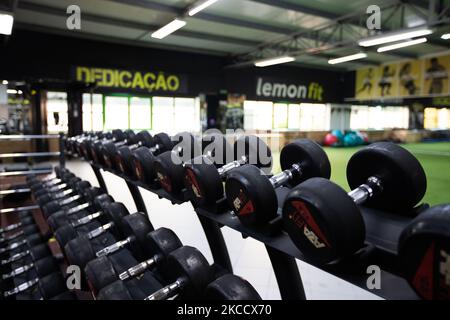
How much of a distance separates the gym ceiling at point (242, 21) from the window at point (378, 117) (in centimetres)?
470

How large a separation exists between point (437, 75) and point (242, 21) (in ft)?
19.6

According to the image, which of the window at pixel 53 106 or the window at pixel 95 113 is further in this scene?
the window at pixel 95 113

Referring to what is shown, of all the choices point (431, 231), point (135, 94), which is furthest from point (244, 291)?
point (135, 94)

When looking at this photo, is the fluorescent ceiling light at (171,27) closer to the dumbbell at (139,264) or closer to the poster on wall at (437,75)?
the dumbbell at (139,264)

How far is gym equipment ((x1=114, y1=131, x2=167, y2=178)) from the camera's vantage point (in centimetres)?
202

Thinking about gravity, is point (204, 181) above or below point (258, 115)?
below

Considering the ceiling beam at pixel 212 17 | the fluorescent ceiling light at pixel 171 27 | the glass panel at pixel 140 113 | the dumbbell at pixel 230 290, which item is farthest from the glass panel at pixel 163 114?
the dumbbell at pixel 230 290

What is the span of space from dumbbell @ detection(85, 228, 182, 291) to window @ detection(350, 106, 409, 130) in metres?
13.1

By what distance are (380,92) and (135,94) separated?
24.5ft

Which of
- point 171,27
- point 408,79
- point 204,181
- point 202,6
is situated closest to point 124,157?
point 204,181

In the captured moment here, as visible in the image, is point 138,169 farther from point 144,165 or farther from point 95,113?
point 95,113

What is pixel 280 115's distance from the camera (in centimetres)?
Answer: 1161

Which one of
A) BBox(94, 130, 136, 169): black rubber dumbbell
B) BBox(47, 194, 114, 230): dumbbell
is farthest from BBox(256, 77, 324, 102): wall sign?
BBox(47, 194, 114, 230): dumbbell

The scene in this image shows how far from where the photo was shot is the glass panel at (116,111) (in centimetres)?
848
